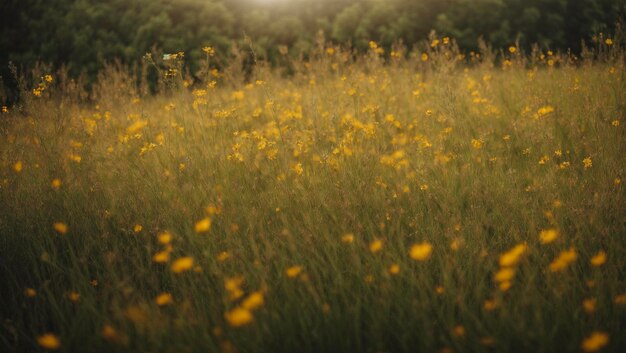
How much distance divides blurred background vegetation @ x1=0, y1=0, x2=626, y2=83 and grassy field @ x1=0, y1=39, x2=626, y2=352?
2.85 meters

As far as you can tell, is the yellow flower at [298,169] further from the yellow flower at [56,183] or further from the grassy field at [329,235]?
the yellow flower at [56,183]

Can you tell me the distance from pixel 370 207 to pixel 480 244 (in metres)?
0.55

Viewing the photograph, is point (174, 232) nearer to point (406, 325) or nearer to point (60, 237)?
point (60, 237)

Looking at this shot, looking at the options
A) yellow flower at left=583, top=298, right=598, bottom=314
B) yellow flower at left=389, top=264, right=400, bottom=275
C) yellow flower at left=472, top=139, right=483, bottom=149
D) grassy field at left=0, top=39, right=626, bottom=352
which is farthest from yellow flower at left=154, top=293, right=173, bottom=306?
yellow flower at left=472, top=139, right=483, bottom=149

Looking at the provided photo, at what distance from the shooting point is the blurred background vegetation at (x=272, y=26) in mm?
5691

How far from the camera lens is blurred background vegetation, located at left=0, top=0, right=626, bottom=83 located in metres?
5.69

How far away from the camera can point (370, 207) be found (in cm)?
193

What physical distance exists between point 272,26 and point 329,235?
205 inches

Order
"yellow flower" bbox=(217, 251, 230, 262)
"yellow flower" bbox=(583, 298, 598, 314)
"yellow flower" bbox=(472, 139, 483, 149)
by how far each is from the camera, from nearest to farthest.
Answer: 1. "yellow flower" bbox=(583, 298, 598, 314)
2. "yellow flower" bbox=(217, 251, 230, 262)
3. "yellow flower" bbox=(472, 139, 483, 149)

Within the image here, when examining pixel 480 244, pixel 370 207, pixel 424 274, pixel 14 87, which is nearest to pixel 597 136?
pixel 480 244

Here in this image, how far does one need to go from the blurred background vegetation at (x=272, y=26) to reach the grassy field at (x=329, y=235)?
285 centimetres

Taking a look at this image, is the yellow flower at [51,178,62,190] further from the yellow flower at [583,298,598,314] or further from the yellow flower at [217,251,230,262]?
the yellow flower at [583,298,598,314]

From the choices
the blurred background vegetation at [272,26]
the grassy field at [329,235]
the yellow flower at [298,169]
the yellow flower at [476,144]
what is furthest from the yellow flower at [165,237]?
the blurred background vegetation at [272,26]

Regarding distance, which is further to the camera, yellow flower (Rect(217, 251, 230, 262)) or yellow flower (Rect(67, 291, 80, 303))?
yellow flower (Rect(217, 251, 230, 262))
